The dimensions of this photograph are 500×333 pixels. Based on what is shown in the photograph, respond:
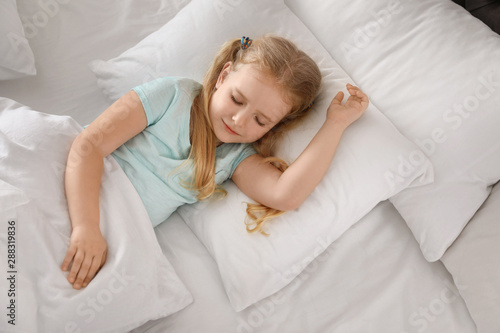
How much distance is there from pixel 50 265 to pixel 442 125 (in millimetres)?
989

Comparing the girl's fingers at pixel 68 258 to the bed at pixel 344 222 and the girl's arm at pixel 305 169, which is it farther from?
the girl's arm at pixel 305 169

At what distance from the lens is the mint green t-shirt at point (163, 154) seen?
3.90 ft

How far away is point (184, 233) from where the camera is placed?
4.09 ft

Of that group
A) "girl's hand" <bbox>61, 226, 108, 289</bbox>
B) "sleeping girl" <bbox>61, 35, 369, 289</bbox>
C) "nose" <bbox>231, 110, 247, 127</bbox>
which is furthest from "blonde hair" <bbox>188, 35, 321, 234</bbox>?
"girl's hand" <bbox>61, 226, 108, 289</bbox>

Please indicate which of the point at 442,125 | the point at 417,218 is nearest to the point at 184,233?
the point at 417,218

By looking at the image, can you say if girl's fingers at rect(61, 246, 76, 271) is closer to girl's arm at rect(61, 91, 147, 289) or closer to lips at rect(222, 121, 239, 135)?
girl's arm at rect(61, 91, 147, 289)

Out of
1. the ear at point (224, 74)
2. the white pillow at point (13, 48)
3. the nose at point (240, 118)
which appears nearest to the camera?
the nose at point (240, 118)

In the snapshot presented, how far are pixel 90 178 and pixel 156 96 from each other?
27cm

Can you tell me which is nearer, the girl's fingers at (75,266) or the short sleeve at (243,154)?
the girl's fingers at (75,266)

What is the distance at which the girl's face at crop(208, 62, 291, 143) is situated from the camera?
1.11 meters

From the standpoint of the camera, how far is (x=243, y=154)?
1.25 meters

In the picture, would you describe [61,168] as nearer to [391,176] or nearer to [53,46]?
[53,46]

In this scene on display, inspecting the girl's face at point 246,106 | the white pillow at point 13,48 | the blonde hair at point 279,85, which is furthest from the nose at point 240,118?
the white pillow at point 13,48

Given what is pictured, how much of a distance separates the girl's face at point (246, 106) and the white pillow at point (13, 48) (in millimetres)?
640
